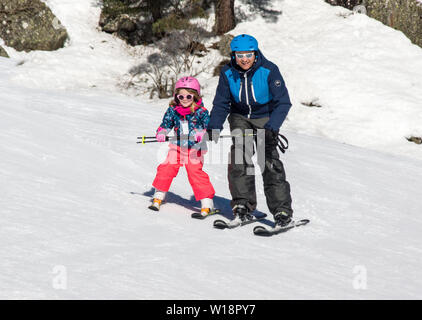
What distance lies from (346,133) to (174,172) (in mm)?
8763

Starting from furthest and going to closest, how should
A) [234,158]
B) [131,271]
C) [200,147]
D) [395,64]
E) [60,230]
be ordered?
[395,64] → [200,147] → [234,158] → [60,230] → [131,271]

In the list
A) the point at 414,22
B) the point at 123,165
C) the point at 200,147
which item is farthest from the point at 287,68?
the point at 200,147

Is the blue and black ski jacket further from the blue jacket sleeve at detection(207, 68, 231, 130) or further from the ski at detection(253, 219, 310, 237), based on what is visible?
the ski at detection(253, 219, 310, 237)

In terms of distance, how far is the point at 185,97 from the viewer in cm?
539

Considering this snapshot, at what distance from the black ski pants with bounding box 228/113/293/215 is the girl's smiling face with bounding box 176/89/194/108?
535 mm

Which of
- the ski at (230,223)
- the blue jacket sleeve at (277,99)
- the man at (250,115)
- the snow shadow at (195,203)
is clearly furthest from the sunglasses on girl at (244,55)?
the snow shadow at (195,203)

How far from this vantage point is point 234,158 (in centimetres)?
513

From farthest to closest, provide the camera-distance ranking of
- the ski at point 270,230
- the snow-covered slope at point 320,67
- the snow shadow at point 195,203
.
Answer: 1. the snow-covered slope at point 320,67
2. the snow shadow at point 195,203
3. the ski at point 270,230

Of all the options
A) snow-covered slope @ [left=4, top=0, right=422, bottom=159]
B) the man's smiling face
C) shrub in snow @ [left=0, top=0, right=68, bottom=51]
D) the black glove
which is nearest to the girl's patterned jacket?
the black glove

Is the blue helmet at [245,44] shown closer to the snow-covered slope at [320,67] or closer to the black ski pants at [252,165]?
the black ski pants at [252,165]

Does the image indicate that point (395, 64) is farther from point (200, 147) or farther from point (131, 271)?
point (131, 271)

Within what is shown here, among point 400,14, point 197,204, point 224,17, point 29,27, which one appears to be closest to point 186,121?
point 197,204

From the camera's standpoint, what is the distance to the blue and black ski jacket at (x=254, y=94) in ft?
16.1

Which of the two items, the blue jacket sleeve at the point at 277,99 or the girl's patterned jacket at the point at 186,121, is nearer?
the blue jacket sleeve at the point at 277,99
